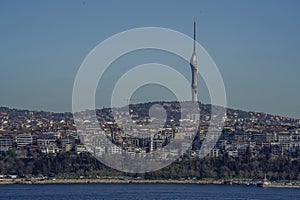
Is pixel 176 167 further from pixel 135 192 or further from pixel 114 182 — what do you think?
pixel 135 192

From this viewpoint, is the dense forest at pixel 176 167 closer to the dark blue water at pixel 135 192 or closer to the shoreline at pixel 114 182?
the shoreline at pixel 114 182

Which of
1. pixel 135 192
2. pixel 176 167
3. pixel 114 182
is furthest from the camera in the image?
pixel 176 167

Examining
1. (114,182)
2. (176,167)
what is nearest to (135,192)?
(114,182)

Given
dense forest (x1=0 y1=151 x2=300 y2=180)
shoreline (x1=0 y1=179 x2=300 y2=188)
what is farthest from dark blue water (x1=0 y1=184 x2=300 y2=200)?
dense forest (x1=0 y1=151 x2=300 y2=180)

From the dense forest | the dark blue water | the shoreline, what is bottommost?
the dark blue water

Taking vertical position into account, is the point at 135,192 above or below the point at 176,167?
below

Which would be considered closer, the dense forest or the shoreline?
the shoreline

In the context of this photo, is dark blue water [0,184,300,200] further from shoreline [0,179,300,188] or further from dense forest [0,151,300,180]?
dense forest [0,151,300,180]
